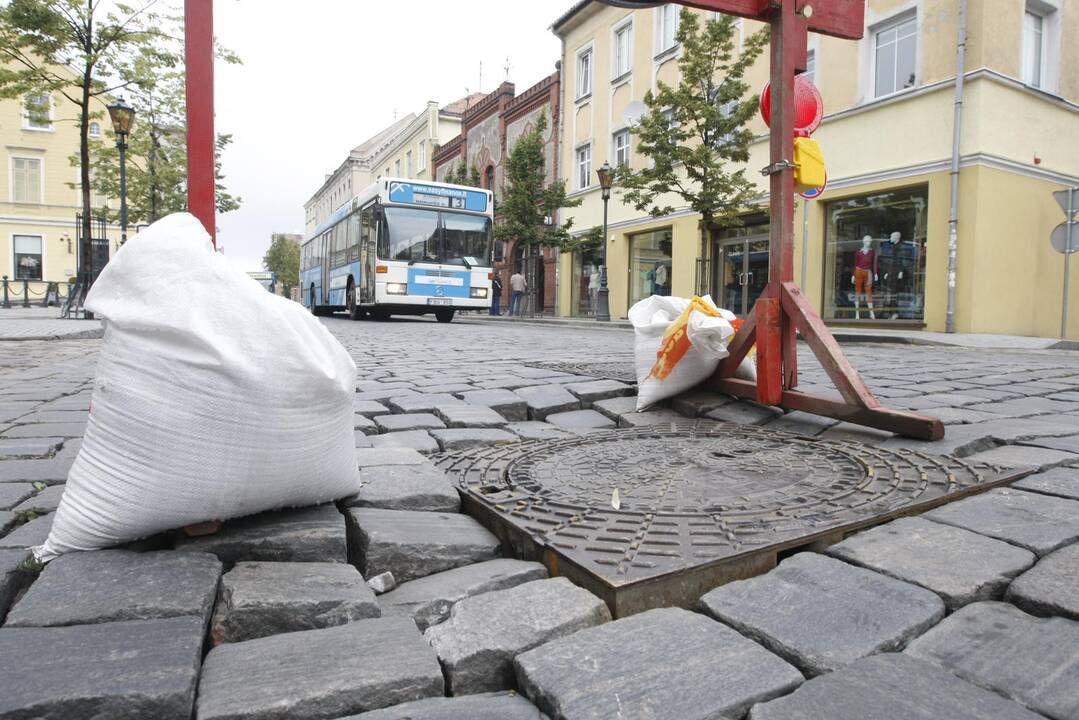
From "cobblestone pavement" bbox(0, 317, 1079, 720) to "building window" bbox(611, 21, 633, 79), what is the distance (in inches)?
879

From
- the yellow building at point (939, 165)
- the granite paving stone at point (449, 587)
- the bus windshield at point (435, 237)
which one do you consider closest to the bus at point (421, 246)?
the bus windshield at point (435, 237)

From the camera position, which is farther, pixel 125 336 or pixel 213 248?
pixel 213 248

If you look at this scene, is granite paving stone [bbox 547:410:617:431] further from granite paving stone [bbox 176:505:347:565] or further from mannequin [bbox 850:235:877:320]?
mannequin [bbox 850:235:877:320]

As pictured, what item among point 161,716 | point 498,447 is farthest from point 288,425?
point 498,447

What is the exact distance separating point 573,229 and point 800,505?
24.0 meters

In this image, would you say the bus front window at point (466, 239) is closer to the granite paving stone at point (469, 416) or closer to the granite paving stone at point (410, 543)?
the granite paving stone at point (469, 416)

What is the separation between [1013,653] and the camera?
136 centimetres

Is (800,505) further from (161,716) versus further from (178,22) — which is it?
(178,22)

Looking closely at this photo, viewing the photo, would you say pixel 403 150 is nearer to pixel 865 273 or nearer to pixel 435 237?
pixel 435 237

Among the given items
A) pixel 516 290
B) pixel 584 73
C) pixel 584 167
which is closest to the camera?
pixel 584 73

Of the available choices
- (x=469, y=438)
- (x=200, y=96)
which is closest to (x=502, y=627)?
(x=200, y=96)

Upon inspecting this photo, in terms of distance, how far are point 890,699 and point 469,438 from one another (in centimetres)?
224

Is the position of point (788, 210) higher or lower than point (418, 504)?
higher

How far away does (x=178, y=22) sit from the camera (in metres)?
16.3
